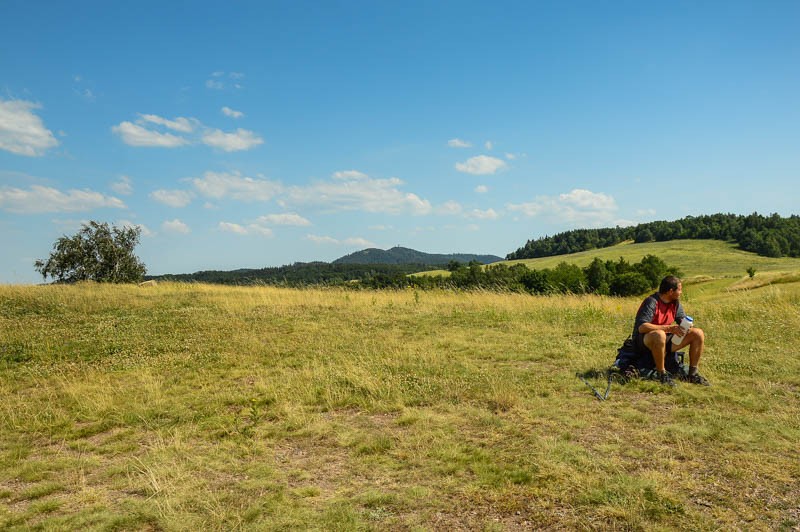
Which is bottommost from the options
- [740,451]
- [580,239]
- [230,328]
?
[740,451]

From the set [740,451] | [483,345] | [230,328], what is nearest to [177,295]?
[230,328]

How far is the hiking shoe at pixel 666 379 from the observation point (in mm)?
7011

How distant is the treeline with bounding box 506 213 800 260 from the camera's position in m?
92.9

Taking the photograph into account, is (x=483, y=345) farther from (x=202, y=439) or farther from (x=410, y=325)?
(x=202, y=439)

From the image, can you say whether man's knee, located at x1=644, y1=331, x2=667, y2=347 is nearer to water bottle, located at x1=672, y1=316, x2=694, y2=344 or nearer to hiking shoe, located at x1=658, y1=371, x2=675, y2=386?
water bottle, located at x1=672, y1=316, x2=694, y2=344

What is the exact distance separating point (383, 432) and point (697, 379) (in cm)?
509

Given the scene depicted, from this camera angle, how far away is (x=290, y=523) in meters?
3.64

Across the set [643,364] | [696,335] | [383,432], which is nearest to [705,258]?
[696,335]

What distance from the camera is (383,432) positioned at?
559 cm

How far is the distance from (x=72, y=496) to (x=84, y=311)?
40.3 ft

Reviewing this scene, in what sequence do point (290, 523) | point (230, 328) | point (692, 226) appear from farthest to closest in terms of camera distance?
point (692, 226) → point (230, 328) → point (290, 523)

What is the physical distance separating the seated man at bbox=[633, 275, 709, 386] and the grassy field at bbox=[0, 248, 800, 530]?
467 mm

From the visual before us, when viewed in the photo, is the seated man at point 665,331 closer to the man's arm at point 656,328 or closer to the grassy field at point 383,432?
the man's arm at point 656,328

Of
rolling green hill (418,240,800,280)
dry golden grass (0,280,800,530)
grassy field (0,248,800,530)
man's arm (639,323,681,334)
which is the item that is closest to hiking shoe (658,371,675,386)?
dry golden grass (0,280,800,530)
